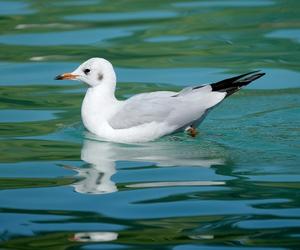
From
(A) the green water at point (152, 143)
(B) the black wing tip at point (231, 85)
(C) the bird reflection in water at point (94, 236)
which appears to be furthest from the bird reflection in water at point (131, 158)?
(C) the bird reflection in water at point (94, 236)

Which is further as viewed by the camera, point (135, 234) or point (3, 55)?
point (3, 55)

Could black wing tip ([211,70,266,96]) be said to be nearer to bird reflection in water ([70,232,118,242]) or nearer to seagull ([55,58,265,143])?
seagull ([55,58,265,143])

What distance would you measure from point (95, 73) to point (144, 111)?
744 mm

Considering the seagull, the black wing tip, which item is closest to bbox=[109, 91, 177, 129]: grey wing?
the seagull

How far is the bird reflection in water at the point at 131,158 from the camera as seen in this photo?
7.87m

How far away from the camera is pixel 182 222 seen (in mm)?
6941

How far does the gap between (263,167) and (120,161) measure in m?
1.20

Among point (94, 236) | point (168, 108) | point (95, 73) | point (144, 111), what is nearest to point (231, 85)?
point (168, 108)

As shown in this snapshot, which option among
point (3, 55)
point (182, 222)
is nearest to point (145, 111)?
point (182, 222)

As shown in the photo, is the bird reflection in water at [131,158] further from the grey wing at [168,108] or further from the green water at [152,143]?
the grey wing at [168,108]

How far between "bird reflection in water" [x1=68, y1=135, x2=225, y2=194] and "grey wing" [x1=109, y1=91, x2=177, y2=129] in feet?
0.66

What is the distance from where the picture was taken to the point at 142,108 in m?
9.14

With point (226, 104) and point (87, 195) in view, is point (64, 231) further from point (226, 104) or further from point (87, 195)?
point (226, 104)

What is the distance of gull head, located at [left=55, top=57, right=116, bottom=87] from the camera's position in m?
9.55
